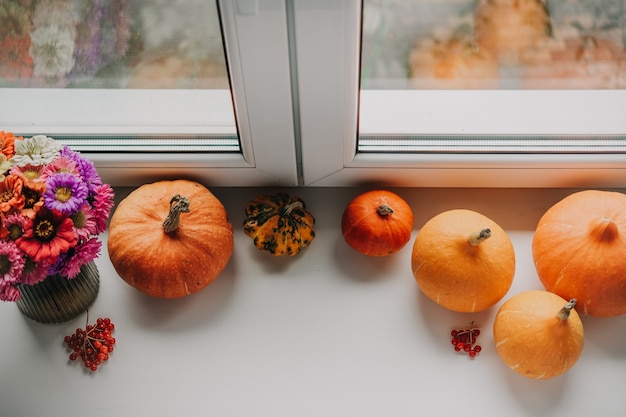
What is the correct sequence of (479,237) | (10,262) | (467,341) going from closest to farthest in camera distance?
1. (10,262)
2. (479,237)
3. (467,341)

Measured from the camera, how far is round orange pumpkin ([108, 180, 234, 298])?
882mm

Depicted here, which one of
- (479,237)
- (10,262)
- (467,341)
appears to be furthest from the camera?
(467,341)

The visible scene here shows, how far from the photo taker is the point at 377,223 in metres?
0.94

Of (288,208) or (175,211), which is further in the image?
(288,208)

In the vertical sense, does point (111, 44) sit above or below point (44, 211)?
Answer: above

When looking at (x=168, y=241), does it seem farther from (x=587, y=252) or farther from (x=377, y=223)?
(x=587, y=252)

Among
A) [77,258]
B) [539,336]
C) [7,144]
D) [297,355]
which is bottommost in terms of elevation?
[297,355]

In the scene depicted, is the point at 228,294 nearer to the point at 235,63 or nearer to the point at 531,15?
the point at 235,63

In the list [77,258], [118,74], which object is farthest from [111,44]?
[77,258]

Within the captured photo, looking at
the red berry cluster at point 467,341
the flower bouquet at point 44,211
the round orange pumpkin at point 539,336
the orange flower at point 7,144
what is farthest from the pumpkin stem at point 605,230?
the orange flower at point 7,144

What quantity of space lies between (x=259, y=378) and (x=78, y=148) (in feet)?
1.52

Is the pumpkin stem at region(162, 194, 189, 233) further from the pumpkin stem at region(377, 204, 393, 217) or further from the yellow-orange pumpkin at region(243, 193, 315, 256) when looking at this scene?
the pumpkin stem at region(377, 204, 393, 217)

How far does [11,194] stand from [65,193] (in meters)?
0.06

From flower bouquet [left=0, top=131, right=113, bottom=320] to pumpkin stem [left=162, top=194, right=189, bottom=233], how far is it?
0.09 metres
